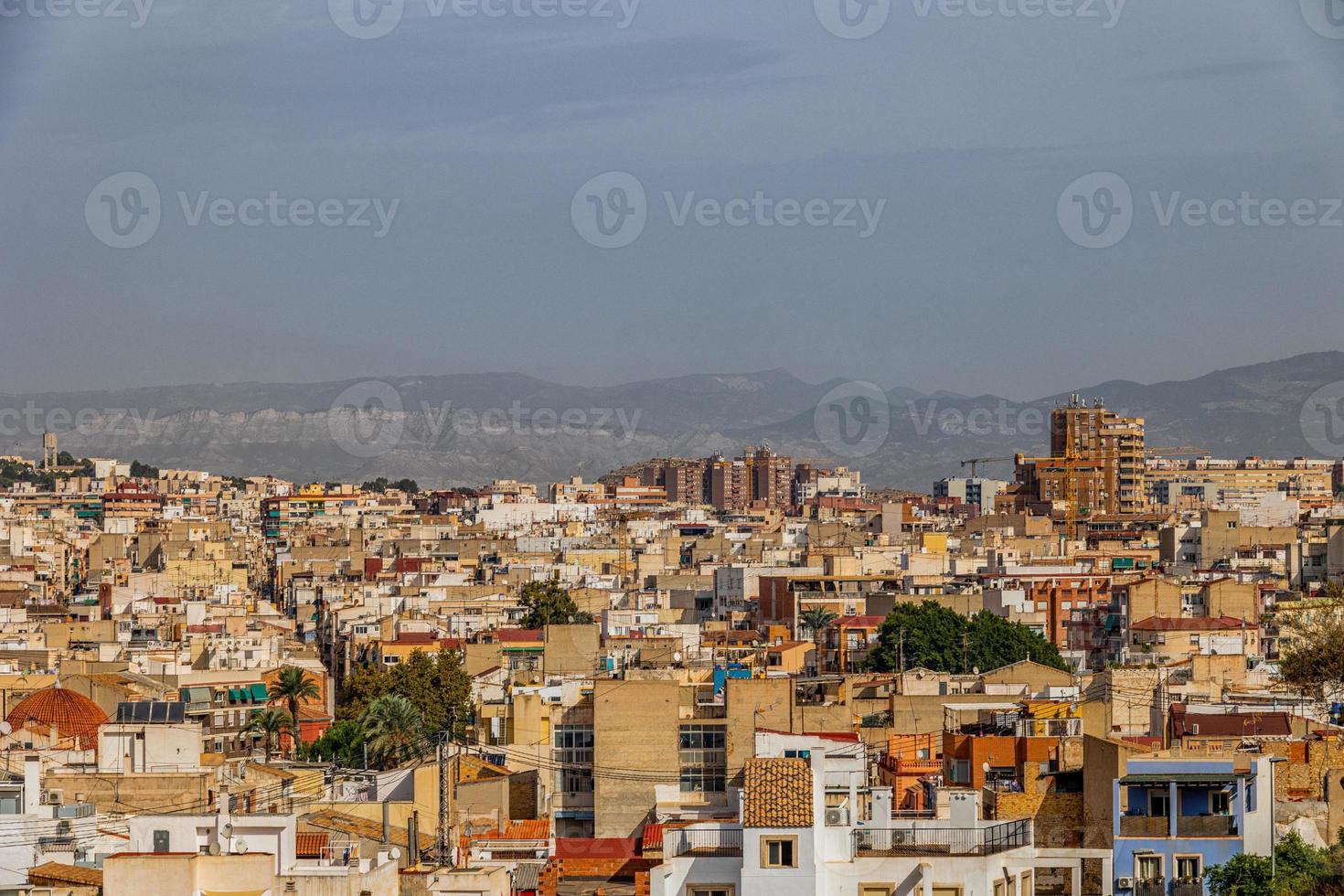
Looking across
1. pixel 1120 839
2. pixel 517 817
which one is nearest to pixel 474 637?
pixel 517 817

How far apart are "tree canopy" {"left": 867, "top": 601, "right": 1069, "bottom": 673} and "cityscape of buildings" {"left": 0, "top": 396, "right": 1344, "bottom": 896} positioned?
105 mm

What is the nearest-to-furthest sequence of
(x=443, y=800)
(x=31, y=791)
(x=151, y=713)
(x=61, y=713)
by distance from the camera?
(x=31, y=791) < (x=443, y=800) < (x=151, y=713) < (x=61, y=713)

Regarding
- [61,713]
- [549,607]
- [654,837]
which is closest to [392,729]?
[61,713]

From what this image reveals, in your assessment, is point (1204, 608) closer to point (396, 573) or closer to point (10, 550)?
point (396, 573)

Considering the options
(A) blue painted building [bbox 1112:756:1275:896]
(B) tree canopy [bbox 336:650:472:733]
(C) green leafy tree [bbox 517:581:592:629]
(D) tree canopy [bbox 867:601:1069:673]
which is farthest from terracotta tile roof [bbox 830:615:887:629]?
(A) blue painted building [bbox 1112:756:1275:896]

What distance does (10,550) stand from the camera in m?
91.5

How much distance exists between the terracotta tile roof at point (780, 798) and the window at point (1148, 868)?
3.08 metres

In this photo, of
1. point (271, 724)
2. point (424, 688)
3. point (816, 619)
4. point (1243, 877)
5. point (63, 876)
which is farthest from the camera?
point (816, 619)

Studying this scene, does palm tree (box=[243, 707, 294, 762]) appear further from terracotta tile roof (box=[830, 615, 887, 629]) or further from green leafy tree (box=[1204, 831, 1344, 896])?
green leafy tree (box=[1204, 831, 1344, 896])

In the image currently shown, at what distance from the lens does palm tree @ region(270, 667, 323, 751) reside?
38959 millimetres

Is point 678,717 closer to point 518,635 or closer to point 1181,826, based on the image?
point 1181,826

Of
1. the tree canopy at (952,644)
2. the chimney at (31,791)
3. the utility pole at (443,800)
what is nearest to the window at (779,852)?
the utility pole at (443,800)

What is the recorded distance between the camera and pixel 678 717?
2720cm

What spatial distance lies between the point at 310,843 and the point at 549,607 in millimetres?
39635
